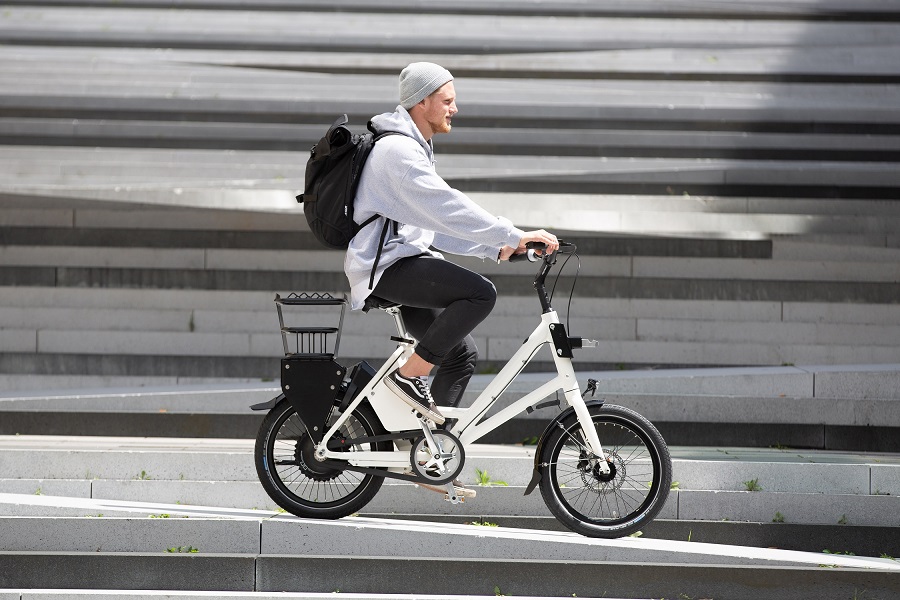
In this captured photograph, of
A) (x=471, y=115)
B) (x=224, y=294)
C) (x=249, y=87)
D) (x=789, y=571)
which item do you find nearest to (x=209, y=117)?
(x=249, y=87)

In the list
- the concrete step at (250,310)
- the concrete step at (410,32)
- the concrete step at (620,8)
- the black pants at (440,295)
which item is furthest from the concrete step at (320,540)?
the concrete step at (620,8)

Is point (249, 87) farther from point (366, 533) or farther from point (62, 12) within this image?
point (366, 533)

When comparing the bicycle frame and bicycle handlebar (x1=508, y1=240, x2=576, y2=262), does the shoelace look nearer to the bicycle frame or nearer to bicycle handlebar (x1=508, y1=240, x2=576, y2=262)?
the bicycle frame

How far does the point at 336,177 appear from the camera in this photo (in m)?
3.94

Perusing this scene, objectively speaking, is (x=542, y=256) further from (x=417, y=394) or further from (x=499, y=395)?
(x=417, y=394)

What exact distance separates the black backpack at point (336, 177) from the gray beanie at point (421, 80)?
0.16 metres

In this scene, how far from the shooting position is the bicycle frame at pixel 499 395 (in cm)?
401

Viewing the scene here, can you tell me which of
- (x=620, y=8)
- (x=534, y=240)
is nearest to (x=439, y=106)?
(x=534, y=240)

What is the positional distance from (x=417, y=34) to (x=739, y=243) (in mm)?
3017

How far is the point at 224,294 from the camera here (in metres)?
8.03

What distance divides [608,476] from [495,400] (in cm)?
50

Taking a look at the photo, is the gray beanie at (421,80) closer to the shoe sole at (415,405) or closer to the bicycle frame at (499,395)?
the bicycle frame at (499,395)

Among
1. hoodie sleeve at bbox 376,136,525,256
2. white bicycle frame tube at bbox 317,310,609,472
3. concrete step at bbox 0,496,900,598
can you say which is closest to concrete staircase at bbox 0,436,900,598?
concrete step at bbox 0,496,900,598

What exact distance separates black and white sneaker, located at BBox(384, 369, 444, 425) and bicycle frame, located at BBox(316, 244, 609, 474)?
2.0 inches
